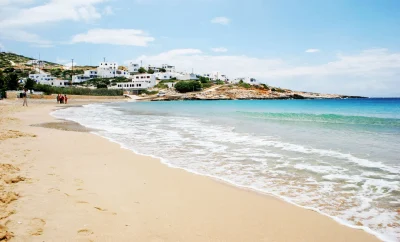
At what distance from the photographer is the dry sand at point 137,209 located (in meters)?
3.55

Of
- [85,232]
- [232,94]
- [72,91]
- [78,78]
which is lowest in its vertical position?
[85,232]

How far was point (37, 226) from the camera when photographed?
3.48 metres

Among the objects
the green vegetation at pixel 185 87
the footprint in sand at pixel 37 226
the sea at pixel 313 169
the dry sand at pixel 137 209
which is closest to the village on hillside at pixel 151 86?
the green vegetation at pixel 185 87

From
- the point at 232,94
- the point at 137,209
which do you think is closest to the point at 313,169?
the point at 137,209

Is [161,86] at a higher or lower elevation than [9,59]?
lower

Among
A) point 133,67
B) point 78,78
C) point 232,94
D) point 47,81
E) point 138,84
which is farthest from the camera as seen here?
point 133,67

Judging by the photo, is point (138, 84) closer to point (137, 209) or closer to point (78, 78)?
point (78, 78)

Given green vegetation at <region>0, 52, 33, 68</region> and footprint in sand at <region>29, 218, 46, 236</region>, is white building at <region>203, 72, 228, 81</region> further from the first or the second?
footprint in sand at <region>29, 218, 46, 236</region>

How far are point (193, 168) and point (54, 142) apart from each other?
6.02m

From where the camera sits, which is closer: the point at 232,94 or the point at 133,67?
the point at 232,94

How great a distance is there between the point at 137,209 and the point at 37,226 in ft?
4.44

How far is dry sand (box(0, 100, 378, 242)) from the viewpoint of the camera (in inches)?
140

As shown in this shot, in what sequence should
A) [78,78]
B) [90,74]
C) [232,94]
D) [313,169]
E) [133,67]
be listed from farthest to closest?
1. [133,67]
2. [90,74]
3. [78,78]
4. [232,94]
5. [313,169]

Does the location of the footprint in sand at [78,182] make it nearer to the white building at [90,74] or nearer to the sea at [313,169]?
the sea at [313,169]
